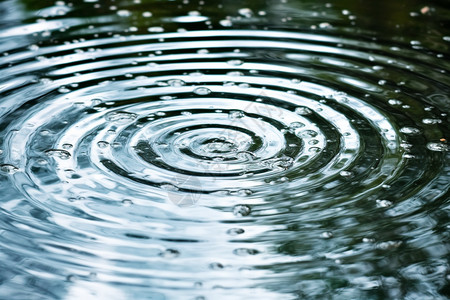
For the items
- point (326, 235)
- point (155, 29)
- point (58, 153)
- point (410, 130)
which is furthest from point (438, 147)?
point (155, 29)

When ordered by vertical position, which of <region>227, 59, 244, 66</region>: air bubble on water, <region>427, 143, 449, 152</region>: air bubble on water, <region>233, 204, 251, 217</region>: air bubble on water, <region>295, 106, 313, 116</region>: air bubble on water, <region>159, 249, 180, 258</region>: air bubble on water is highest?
<region>227, 59, 244, 66</region>: air bubble on water

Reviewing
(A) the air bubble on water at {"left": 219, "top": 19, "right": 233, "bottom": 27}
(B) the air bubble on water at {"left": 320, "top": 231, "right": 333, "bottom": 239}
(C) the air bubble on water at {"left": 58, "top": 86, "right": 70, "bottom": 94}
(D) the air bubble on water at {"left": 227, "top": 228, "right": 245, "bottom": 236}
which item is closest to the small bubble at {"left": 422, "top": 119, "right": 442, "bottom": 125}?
(B) the air bubble on water at {"left": 320, "top": 231, "right": 333, "bottom": 239}

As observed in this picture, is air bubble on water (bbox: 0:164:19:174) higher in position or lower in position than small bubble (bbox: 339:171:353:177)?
higher

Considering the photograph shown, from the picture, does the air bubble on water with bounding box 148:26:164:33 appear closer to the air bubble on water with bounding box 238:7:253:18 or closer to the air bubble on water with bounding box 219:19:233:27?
the air bubble on water with bounding box 219:19:233:27

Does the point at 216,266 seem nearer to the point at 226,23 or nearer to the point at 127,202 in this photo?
the point at 127,202

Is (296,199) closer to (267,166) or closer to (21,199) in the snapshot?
(267,166)

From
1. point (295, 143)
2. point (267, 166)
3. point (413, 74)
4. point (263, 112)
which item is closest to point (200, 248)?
point (267, 166)

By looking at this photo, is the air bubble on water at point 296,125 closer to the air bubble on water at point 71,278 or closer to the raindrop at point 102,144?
the raindrop at point 102,144

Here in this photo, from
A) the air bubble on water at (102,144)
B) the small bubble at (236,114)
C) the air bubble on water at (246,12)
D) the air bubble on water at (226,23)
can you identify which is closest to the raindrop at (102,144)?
the air bubble on water at (102,144)
